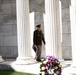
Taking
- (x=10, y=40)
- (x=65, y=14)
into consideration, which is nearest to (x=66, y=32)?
(x=65, y=14)

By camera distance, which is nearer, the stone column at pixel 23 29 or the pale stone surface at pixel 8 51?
the stone column at pixel 23 29

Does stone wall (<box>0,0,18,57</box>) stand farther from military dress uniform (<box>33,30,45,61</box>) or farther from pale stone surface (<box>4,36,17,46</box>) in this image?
military dress uniform (<box>33,30,45,61</box>)

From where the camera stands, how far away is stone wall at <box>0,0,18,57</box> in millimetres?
31500

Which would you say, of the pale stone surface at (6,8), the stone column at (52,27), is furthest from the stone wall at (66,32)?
the stone column at (52,27)

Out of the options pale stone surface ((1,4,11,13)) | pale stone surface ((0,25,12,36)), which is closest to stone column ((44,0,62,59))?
pale stone surface ((0,25,12,36))

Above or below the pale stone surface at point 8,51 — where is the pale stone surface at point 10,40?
above

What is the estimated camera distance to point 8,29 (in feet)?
104

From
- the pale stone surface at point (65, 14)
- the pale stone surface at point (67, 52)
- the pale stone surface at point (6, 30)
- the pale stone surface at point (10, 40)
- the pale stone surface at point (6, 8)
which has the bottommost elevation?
the pale stone surface at point (67, 52)

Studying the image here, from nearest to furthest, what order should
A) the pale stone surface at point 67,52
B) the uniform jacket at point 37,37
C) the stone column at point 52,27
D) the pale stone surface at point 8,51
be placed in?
1. the stone column at point 52,27
2. the uniform jacket at point 37,37
3. the pale stone surface at point 67,52
4. the pale stone surface at point 8,51

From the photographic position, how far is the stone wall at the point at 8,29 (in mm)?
31500

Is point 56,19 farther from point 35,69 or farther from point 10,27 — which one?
point 10,27

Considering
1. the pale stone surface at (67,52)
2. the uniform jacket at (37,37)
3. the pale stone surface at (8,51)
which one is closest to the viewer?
the uniform jacket at (37,37)

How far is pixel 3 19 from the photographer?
3178 cm

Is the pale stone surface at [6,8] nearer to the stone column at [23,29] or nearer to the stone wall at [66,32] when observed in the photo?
the stone wall at [66,32]
